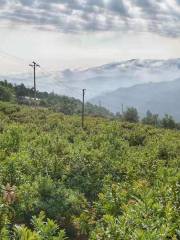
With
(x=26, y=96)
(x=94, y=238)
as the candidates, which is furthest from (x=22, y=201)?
(x=26, y=96)

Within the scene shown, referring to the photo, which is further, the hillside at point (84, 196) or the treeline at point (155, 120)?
the treeline at point (155, 120)

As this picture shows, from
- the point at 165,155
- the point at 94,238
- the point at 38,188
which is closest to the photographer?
the point at 94,238

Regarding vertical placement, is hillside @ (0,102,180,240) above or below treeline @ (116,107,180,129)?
below

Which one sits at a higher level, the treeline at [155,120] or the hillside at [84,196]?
the treeline at [155,120]

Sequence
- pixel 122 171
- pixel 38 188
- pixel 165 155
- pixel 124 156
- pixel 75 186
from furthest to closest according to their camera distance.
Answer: pixel 165 155
pixel 124 156
pixel 122 171
pixel 75 186
pixel 38 188

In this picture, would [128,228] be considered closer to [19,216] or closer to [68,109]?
[19,216]

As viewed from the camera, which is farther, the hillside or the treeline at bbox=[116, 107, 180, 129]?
the treeline at bbox=[116, 107, 180, 129]

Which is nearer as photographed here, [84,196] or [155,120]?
[84,196]

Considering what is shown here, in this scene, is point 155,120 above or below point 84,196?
above

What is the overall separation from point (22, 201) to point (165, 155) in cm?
2251

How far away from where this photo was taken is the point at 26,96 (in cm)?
15962

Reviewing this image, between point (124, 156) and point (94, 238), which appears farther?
point (124, 156)

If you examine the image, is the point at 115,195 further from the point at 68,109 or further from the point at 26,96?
the point at 26,96

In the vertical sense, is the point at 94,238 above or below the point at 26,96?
below
